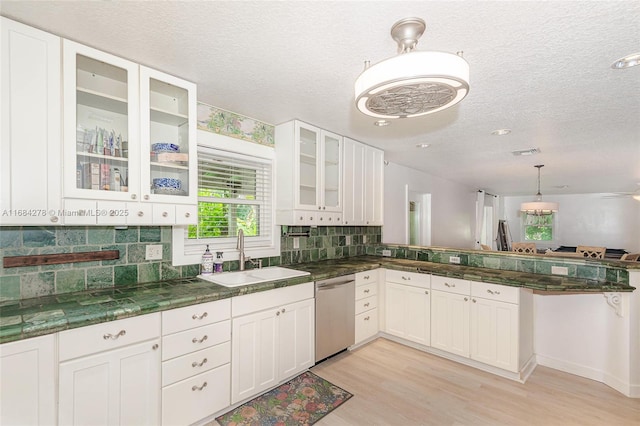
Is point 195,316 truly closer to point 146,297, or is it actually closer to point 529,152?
point 146,297

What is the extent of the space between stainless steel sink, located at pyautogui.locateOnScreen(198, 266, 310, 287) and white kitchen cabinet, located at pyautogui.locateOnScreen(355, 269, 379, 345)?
82 centimetres

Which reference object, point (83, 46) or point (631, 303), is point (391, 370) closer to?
point (631, 303)

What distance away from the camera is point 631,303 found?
7.75ft

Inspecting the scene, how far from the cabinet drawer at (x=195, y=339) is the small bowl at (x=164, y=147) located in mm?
1244

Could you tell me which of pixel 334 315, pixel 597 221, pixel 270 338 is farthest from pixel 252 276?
pixel 597 221

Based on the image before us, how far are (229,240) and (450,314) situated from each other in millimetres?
2334

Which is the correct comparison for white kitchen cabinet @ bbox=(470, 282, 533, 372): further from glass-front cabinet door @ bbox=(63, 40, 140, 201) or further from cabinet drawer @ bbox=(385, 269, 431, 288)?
glass-front cabinet door @ bbox=(63, 40, 140, 201)

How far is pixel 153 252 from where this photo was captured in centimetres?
218

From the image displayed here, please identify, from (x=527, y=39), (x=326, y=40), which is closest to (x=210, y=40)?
(x=326, y=40)

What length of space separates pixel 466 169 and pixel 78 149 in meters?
5.48

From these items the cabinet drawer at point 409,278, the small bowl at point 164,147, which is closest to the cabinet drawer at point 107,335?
the small bowl at point 164,147

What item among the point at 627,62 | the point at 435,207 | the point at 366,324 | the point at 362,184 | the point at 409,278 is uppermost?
the point at 627,62

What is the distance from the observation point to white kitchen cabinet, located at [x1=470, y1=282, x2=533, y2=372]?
2.52 meters

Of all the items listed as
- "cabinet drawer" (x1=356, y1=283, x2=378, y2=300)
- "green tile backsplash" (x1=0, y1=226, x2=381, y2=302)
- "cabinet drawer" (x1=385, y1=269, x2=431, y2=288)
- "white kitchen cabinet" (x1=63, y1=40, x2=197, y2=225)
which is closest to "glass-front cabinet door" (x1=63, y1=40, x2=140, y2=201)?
"white kitchen cabinet" (x1=63, y1=40, x2=197, y2=225)
